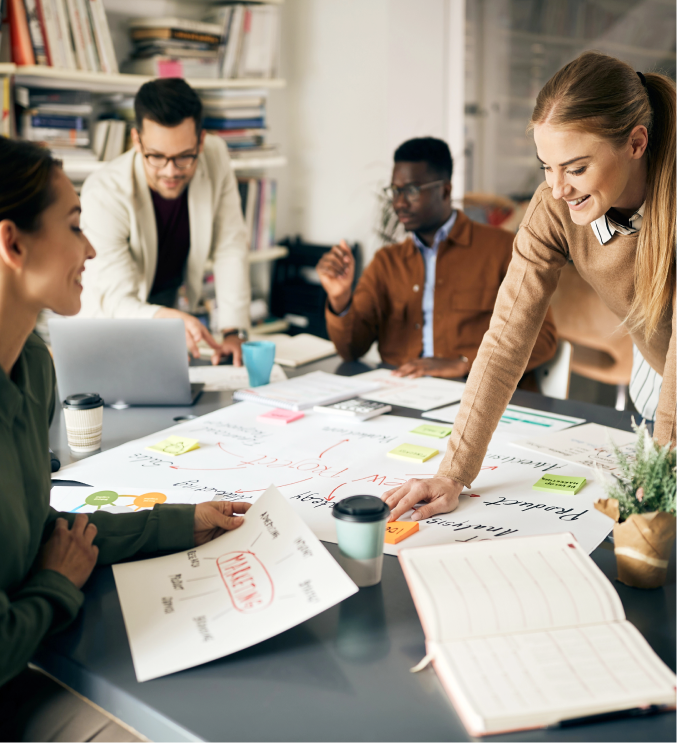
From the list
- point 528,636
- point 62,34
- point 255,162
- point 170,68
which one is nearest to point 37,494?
point 528,636

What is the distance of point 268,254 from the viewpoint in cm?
358

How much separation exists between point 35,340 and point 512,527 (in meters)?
0.72

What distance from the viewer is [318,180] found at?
3.80 m

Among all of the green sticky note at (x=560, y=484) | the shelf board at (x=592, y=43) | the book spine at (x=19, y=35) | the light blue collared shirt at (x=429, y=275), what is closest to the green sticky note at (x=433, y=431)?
the green sticky note at (x=560, y=484)

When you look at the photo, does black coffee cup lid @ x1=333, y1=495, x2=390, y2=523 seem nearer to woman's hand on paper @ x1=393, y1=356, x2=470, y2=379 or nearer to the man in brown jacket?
woman's hand on paper @ x1=393, y1=356, x2=470, y2=379

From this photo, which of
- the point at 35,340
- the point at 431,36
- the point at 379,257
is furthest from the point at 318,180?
the point at 35,340

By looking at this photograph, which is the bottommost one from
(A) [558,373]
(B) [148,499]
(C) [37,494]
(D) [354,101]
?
(A) [558,373]

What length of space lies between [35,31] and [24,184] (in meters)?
2.06

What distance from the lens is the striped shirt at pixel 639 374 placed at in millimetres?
1229

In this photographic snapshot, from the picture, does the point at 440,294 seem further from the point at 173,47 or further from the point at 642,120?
the point at 173,47

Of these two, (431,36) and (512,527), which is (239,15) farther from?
(512,527)

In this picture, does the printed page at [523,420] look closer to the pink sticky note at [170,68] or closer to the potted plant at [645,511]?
the potted plant at [645,511]

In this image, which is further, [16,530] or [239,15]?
[239,15]

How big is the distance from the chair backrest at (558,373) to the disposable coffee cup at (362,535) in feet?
4.14
